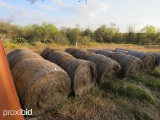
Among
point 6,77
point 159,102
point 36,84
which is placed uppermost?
point 6,77

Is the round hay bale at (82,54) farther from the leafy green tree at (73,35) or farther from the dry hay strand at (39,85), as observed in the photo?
the leafy green tree at (73,35)

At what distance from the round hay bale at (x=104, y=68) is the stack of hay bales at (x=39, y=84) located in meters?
1.65

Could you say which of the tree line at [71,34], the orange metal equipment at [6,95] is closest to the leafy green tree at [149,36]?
the tree line at [71,34]

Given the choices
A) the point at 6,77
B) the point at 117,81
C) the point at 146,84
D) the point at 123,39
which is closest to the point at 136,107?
the point at 117,81

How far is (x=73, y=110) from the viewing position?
4.75 meters

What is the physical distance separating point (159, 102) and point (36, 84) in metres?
3.67

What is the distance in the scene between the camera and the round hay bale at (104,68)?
21.4ft

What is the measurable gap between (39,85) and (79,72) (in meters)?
1.44

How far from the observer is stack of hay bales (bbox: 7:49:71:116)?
4.32 m

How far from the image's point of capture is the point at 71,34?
31.2 metres

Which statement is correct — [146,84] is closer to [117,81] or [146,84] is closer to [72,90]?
[117,81]

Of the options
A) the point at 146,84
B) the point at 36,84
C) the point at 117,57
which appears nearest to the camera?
the point at 36,84

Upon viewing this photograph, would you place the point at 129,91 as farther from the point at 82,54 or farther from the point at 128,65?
Answer: the point at 82,54

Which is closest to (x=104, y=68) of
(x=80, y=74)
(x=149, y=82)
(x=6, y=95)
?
(x=80, y=74)
